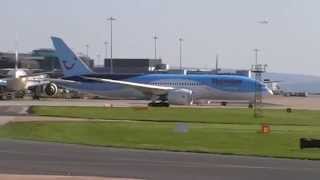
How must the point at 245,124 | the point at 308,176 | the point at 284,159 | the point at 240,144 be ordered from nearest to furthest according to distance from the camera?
the point at 308,176, the point at 284,159, the point at 240,144, the point at 245,124

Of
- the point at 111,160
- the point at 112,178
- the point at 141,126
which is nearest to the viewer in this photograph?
Result: the point at 112,178

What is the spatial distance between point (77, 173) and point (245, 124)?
3249cm

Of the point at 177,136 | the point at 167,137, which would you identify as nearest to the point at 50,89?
the point at 177,136

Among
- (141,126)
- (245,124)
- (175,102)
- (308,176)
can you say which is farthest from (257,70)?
(308,176)

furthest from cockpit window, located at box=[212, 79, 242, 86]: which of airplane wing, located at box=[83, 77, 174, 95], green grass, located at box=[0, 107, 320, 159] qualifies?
green grass, located at box=[0, 107, 320, 159]

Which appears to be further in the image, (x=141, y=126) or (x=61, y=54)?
Answer: (x=61, y=54)

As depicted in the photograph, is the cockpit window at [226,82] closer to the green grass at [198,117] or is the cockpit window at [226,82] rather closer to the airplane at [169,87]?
the airplane at [169,87]

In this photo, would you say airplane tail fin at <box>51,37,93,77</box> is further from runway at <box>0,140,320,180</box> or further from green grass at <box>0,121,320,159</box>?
runway at <box>0,140,320,180</box>

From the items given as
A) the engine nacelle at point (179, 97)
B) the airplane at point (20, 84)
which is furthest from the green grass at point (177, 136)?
the airplane at point (20, 84)

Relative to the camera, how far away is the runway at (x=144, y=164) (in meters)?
21.5

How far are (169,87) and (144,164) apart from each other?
65296mm

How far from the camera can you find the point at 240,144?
35.3 metres

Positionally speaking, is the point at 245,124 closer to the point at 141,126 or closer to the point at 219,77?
the point at 141,126

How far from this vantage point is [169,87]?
294 ft
